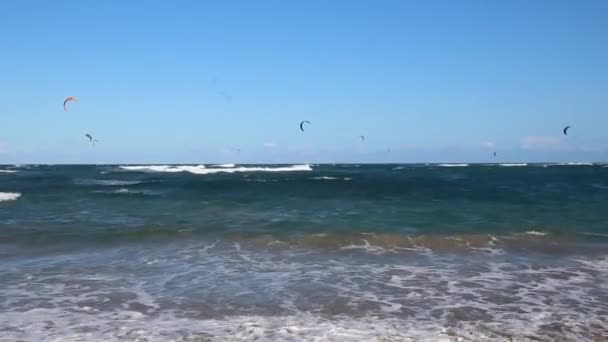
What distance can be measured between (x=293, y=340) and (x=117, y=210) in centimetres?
1543

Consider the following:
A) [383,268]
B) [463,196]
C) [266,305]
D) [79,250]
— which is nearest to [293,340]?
[266,305]

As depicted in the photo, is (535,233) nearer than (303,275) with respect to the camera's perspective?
No

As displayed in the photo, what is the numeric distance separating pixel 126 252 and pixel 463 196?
18.7 meters

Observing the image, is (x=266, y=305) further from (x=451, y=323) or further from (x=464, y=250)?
(x=464, y=250)

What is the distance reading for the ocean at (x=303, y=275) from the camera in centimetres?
669

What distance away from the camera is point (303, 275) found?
9688 millimetres

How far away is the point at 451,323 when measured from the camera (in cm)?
686

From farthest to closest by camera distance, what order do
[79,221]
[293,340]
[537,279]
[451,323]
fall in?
[79,221] < [537,279] < [451,323] < [293,340]

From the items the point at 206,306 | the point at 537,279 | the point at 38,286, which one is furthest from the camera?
the point at 537,279

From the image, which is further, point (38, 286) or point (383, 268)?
point (383, 268)

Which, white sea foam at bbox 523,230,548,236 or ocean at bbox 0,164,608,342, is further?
white sea foam at bbox 523,230,548,236

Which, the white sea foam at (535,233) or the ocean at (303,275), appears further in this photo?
the white sea foam at (535,233)

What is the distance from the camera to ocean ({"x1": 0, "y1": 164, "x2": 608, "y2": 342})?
21.9ft

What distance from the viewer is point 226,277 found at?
31.1 ft
